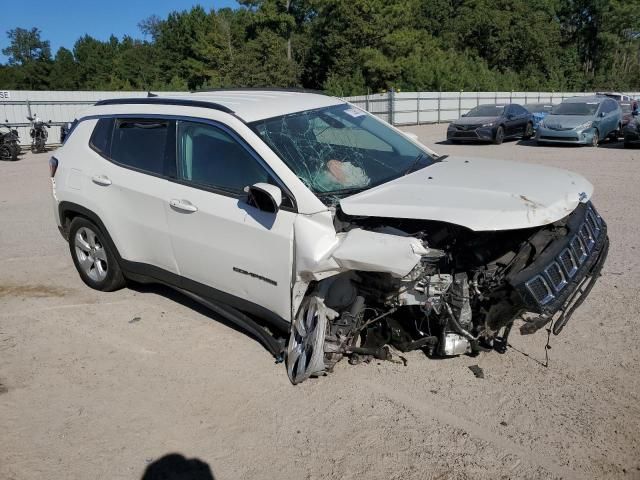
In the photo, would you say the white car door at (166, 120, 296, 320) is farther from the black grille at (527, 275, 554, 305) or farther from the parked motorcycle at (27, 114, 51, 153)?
the parked motorcycle at (27, 114, 51, 153)

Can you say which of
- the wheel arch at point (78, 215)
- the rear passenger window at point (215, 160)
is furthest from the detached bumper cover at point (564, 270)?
the wheel arch at point (78, 215)

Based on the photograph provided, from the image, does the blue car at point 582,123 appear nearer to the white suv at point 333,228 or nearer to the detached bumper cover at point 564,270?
the white suv at point 333,228

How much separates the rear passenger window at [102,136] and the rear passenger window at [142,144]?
0.26 feet

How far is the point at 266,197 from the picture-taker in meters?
3.67

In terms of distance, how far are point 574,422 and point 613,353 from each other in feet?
3.20

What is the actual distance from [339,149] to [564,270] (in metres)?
1.85

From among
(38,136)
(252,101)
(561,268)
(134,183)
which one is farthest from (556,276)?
(38,136)

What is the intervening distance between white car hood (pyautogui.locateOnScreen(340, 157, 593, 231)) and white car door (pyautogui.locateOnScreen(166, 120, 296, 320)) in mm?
584

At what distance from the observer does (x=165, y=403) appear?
3.64m

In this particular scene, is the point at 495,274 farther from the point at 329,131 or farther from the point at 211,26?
the point at 211,26

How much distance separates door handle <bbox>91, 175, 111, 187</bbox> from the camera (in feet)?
16.1

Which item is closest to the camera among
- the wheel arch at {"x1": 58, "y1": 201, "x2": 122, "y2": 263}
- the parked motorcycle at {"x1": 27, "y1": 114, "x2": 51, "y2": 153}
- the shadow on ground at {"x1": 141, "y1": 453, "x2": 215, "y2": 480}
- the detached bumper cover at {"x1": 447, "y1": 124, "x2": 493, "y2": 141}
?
the shadow on ground at {"x1": 141, "y1": 453, "x2": 215, "y2": 480}

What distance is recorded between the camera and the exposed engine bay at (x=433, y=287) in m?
3.32

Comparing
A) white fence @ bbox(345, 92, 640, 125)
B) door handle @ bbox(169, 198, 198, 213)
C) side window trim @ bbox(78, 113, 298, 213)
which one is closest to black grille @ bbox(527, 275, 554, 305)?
side window trim @ bbox(78, 113, 298, 213)
